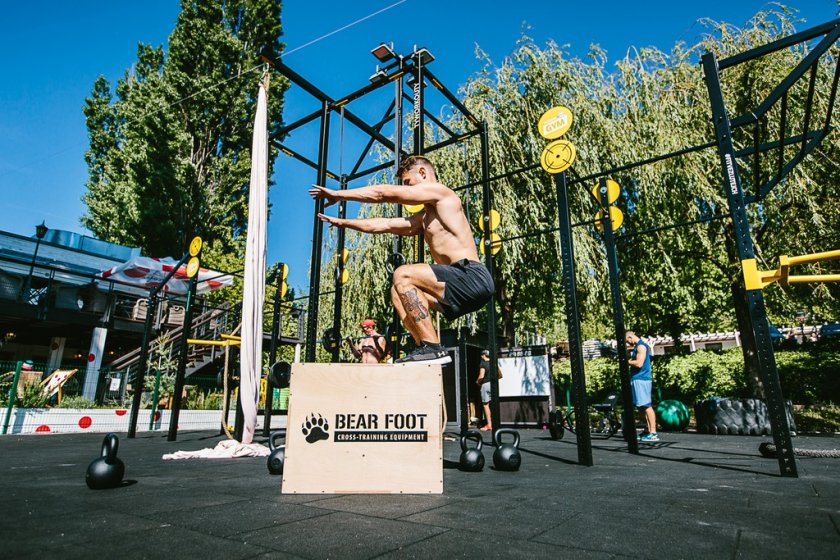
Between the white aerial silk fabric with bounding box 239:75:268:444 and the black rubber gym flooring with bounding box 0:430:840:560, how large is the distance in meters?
0.88

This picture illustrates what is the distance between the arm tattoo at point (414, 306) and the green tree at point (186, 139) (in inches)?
644

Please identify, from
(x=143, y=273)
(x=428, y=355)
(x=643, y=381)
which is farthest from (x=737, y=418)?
(x=143, y=273)

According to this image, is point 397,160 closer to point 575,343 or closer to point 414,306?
point 414,306

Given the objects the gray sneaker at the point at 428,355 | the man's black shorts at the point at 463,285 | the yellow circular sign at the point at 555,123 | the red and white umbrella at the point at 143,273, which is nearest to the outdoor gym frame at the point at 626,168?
the yellow circular sign at the point at 555,123

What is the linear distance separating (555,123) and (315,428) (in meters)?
3.43

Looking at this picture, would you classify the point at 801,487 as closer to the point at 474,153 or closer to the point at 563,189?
the point at 563,189

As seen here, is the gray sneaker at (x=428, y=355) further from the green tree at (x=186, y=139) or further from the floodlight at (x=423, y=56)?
the green tree at (x=186, y=139)

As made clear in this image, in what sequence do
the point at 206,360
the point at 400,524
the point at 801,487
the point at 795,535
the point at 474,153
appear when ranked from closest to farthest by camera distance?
the point at 795,535, the point at 400,524, the point at 801,487, the point at 474,153, the point at 206,360

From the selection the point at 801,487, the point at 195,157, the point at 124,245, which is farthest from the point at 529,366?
the point at 124,245

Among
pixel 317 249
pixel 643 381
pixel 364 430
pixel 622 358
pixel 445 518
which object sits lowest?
pixel 445 518

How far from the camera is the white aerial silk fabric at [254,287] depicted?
12.3ft

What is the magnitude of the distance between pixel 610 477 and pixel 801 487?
3.23 ft

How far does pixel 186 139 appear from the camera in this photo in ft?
58.9

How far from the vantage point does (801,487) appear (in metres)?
2.45
